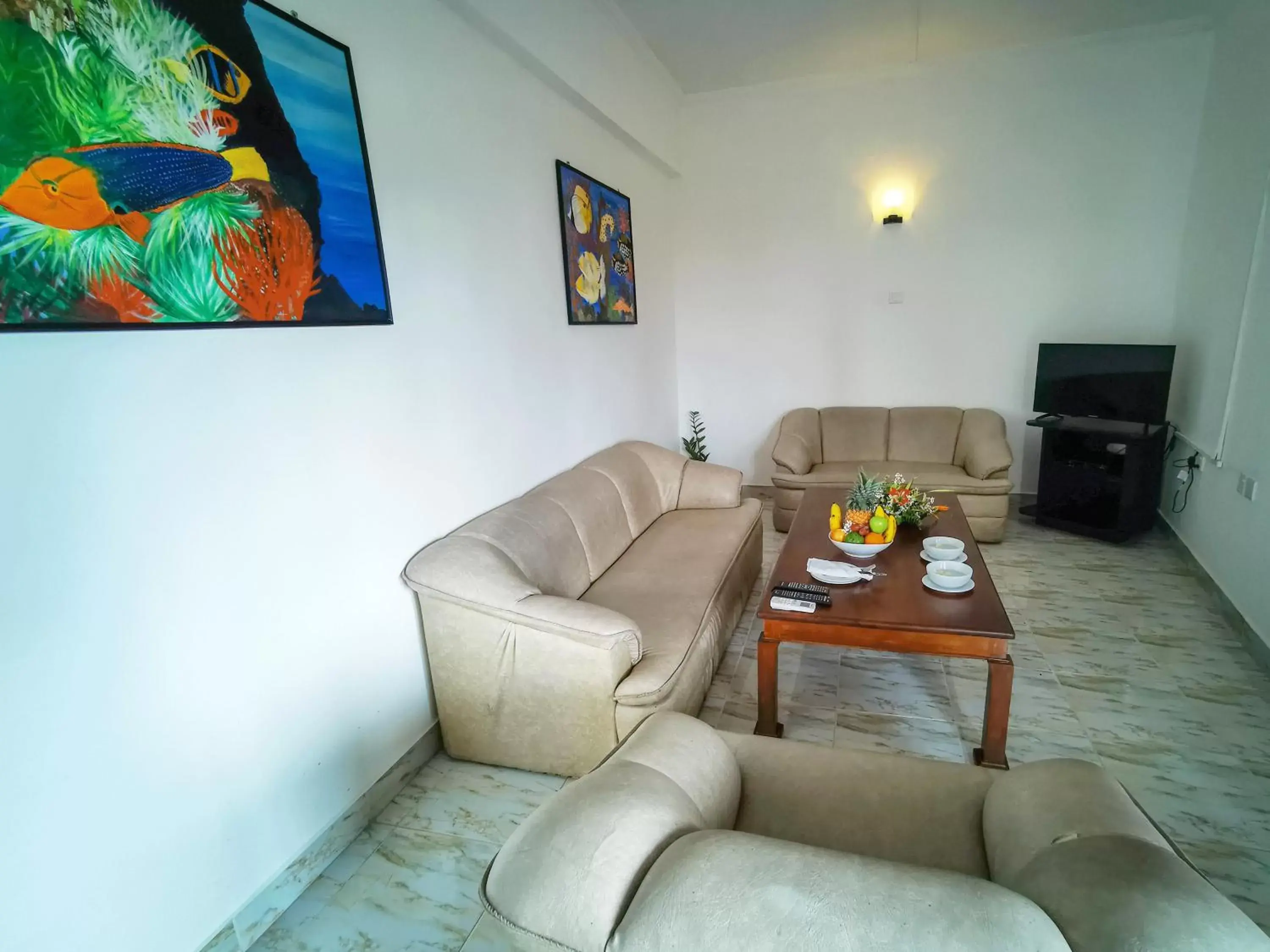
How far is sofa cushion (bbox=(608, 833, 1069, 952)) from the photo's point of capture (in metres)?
0.72

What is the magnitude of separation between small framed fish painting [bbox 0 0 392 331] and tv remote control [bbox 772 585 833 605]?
1583 millimetres

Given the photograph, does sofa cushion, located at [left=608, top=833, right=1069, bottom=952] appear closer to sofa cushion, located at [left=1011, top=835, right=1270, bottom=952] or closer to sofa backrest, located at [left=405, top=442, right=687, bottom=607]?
sofa cushion, located at [left=1011, top=835, right=1270, bottom=952]

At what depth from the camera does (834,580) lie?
86.1 inches

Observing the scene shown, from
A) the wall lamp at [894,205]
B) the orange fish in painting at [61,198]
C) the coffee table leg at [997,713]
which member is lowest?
the coffee table leg at [997,713]

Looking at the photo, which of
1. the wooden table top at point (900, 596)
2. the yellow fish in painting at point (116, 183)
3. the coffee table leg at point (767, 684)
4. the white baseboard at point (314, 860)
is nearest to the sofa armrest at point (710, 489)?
the wooden table top at point (900, 596)

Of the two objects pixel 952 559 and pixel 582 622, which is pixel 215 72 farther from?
pixel 952 559

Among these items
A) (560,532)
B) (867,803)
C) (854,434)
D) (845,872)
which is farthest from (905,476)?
(845,872)

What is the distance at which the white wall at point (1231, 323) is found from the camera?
2.67m

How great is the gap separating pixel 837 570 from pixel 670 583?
2.10 ft

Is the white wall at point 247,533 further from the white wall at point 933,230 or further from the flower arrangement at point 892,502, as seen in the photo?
the white wall at point 933,230

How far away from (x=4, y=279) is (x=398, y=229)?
1.06m

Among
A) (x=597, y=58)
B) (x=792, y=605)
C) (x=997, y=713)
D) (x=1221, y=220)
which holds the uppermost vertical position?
(x=597, y=58)

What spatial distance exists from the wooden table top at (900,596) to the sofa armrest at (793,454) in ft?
4.72

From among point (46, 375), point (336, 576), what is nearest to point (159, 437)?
point (46, 375)
